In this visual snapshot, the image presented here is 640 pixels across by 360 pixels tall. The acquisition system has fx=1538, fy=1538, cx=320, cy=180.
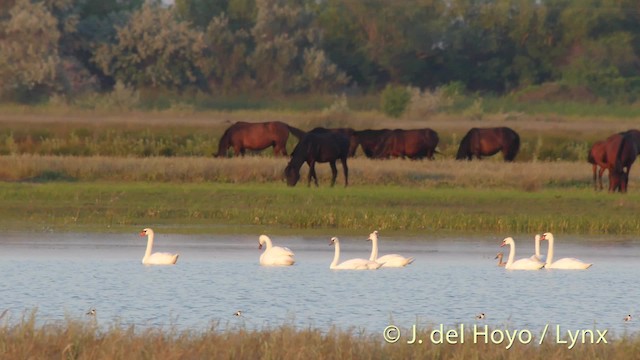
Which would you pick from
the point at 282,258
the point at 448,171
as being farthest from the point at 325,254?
the point at 448,171

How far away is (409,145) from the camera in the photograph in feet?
143

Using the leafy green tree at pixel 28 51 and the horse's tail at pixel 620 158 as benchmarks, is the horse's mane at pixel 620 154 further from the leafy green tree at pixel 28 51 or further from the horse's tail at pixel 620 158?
the leafy green tree at pixel 28 51

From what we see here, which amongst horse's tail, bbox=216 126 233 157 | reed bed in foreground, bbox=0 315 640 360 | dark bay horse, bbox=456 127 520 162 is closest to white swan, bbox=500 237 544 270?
reed bed in foreground, bbox=0 315 640 360

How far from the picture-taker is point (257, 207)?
29359 millimetres

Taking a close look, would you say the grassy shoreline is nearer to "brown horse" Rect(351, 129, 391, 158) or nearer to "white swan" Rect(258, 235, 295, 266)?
"white swan" Rect(258, 235, 295, 266)

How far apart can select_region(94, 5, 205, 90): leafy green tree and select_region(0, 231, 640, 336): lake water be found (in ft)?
136

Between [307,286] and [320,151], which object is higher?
[320,151]

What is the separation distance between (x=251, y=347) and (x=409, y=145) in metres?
31.2

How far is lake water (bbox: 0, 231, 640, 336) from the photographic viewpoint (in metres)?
16.2

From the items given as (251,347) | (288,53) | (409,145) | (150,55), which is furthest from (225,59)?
(251,347)

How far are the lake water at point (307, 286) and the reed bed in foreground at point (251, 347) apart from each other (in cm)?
129

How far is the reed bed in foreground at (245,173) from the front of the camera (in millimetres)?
34000

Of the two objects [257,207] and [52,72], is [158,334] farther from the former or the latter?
[52,72]

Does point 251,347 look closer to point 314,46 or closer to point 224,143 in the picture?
point 224,143
